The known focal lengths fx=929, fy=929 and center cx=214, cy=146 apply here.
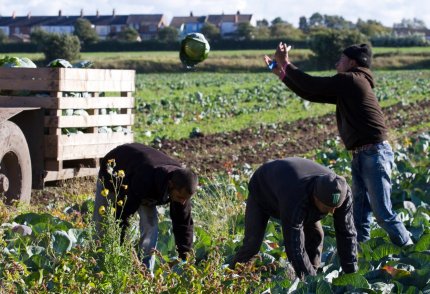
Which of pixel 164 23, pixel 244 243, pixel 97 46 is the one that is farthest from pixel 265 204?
pixel 164 23

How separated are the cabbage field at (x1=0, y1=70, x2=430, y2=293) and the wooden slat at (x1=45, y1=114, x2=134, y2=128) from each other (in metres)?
0.65

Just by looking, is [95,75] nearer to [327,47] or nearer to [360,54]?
[360,54]

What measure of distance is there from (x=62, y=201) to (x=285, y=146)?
7391mm

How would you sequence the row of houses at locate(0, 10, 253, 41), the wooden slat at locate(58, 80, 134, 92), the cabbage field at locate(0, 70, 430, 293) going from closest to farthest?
the cabbage field at locate(0, 70, 430, 293), the wooden slat at locate(58, 80, 134, 92), the row of houses at locate(0, 10, 253, 41)

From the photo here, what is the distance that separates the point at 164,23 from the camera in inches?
5148

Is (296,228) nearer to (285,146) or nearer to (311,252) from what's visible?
(311,252)

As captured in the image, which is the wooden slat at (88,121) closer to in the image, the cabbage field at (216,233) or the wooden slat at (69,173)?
the wooden slat at (69,173)

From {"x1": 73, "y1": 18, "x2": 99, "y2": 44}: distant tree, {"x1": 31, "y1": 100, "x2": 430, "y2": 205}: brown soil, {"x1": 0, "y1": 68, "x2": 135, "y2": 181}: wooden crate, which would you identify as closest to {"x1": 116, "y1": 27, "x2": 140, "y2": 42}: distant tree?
{"x1": 73, "y1": 18, "x2": 99, "y2": 44}: distant tree

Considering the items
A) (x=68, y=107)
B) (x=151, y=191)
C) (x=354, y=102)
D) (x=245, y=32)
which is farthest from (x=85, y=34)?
(x=151, y=191)

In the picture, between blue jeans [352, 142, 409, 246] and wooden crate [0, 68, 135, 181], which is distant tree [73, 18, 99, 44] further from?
blue jeans [352, 142, 409, 246]

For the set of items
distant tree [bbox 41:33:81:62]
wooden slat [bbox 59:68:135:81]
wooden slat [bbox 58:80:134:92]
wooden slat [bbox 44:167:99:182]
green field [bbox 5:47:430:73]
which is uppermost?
wooden slat [bbox 59:68:135:81]

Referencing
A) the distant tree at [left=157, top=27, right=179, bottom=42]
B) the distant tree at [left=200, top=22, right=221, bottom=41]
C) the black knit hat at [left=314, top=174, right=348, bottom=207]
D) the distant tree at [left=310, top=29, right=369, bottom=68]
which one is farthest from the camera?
the distant tree at [left=200, top=22, right=221, bottom=41]

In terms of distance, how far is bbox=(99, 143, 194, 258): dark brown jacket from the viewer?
20.1 ft

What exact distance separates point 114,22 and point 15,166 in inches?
4510
